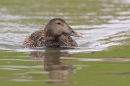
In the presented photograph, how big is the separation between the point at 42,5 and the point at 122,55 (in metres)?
14.1

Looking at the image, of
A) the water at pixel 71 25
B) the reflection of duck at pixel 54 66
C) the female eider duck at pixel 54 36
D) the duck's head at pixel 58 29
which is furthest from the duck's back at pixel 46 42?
the reflection of duck at pixel 54 66

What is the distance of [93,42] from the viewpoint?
14523 mm

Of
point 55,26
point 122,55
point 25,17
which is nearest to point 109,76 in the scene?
point 122,55

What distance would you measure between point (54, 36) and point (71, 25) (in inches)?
206

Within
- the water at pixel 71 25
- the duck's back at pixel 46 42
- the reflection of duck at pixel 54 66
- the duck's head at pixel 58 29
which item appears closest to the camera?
the reflection of duck at pixel 54 66

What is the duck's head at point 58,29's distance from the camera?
512 inches

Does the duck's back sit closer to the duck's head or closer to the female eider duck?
the female eider duck

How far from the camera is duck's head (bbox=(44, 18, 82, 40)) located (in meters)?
13.0

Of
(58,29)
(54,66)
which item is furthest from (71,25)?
(54,66)

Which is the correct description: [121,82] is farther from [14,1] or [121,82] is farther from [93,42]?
[14,1]

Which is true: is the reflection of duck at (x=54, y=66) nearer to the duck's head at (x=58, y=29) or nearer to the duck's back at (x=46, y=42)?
the duck's head at (x=58, y=29)

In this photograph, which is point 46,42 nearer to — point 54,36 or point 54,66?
point 54,36

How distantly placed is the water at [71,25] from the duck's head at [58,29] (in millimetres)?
508

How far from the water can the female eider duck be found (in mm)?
405
